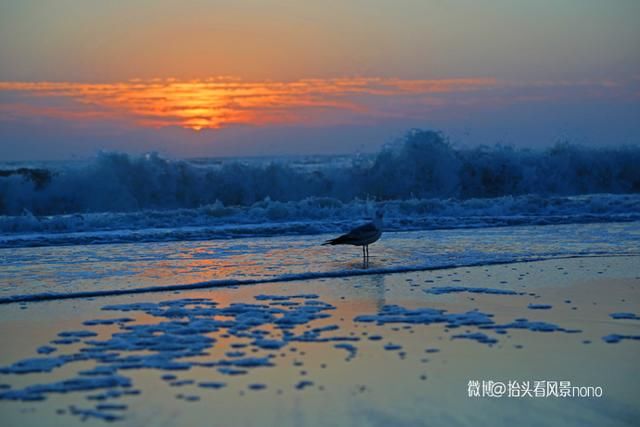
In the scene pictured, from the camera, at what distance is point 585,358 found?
23.0ft

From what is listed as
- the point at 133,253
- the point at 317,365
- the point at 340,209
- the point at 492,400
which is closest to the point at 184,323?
the point at 317,365

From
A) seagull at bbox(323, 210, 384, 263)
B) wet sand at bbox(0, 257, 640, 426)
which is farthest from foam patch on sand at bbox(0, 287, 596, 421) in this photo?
seagull at bbox(323, 210, 384, 263)

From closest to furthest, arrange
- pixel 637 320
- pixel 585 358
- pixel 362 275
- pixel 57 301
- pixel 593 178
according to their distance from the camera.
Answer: pixel 585 358
pixel 637 320
pixel 57 301
pixel 362 275
pixel 593 178

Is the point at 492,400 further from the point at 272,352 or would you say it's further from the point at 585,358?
the point at 272,352

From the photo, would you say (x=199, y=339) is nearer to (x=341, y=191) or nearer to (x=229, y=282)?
(x=229, y=282)

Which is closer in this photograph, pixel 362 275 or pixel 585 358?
pixel 585 358

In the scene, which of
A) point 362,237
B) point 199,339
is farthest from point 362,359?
point 362,237

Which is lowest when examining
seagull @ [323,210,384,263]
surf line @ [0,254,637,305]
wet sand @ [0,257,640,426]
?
wet sand @ [0,257,640,426]

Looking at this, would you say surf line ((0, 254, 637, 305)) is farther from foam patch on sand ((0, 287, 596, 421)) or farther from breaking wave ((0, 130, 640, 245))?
breaking wave ((0, 130, 640, 245))

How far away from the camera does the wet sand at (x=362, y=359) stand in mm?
5699

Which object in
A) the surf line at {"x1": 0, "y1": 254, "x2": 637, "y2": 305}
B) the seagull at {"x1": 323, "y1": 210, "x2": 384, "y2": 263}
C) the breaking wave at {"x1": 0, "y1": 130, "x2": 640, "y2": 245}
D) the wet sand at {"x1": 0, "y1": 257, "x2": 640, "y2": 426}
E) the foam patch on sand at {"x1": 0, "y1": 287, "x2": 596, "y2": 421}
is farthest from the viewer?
the breaking wave at {"x1": 0, "y1": 130, "x2": 640, "y2": 245}

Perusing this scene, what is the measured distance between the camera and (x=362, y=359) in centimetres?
697

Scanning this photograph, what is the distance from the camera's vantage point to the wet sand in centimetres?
570

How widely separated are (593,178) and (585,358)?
2841 centimetres
